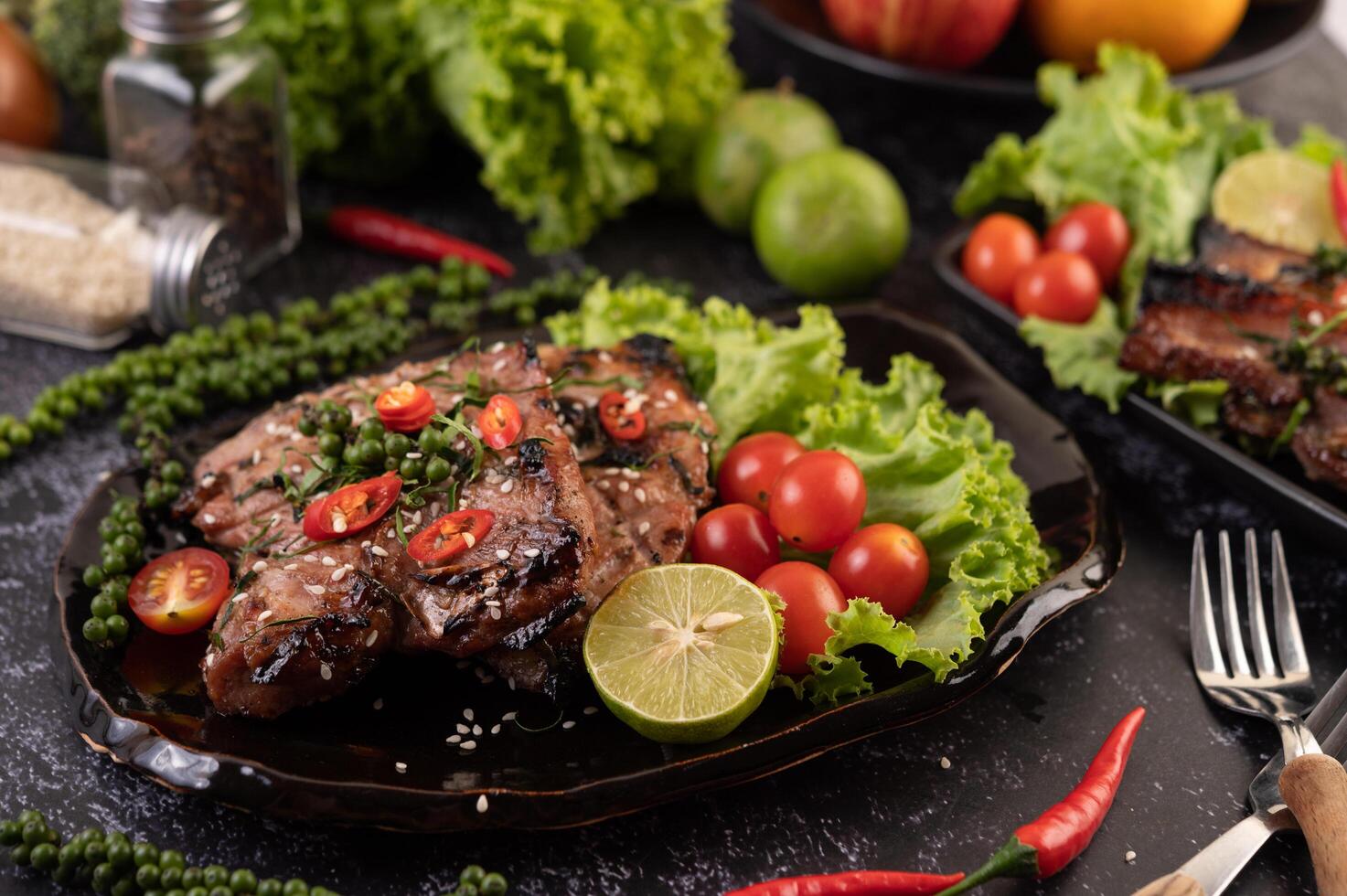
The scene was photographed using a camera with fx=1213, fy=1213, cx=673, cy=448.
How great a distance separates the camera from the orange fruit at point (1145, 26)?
6160 mm

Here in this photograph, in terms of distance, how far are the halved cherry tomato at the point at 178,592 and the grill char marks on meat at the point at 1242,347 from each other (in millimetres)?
3476

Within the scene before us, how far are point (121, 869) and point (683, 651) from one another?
1.58m

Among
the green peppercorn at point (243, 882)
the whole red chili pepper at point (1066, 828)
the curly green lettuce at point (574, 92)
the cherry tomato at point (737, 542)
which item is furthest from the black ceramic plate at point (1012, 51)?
the green peppercorn at point (243, 882)

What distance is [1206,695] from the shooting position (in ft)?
12.9

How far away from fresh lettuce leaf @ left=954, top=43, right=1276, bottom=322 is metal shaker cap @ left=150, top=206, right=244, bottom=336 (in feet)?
11.5

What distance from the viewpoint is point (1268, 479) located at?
436 centimetres

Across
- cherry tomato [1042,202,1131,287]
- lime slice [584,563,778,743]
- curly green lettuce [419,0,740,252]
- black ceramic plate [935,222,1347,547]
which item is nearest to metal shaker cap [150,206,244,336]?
curly green lettuce [419,0,740,252]

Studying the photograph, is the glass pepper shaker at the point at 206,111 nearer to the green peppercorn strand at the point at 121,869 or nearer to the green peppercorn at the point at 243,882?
the green peppercorn strand at the point at 121,869

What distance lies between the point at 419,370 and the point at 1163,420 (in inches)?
111

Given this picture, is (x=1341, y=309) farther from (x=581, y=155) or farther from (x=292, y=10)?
(x=292, y=10)

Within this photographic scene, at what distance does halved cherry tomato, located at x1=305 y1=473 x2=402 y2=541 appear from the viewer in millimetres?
3576

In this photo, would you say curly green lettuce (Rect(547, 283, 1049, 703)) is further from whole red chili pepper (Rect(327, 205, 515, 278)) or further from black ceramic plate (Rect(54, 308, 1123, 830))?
whole red chili pepper (Rect(327, 205, 515, 278))

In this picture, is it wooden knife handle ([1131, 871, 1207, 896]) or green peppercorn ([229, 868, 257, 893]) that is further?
green peppercorn ([229, 868, 257, 893])

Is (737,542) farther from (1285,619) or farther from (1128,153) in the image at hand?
(1128,153)
